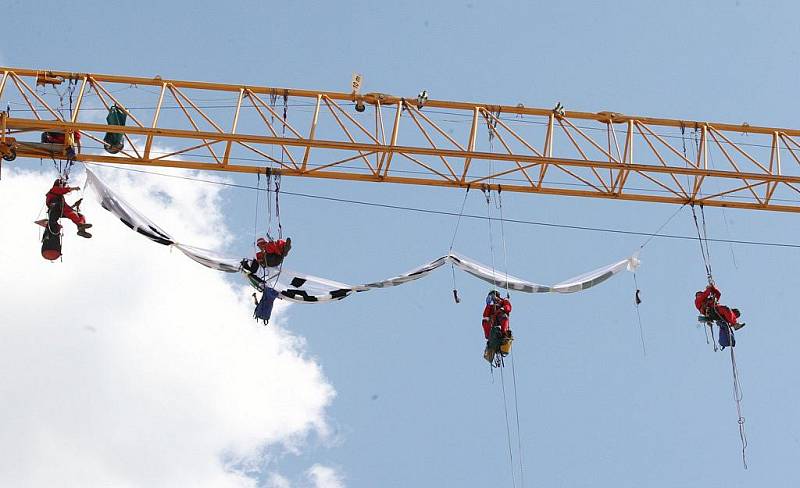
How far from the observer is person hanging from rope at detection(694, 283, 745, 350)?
2352cm

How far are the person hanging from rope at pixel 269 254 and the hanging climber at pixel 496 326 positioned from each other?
3.52 metres

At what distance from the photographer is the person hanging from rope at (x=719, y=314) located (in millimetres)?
23516

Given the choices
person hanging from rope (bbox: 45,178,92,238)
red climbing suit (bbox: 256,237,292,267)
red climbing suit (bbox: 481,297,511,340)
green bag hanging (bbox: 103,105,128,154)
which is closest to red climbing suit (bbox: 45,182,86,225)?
person hanging from rope (bbox: 45,178,92,238)

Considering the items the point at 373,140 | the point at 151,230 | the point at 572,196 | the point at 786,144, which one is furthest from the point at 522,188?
the point at 151,230

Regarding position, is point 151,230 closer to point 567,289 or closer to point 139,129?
point 139,129

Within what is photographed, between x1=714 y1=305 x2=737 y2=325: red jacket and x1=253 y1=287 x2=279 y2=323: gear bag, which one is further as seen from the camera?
x1=714 y1=305 x2=737 y2=325: red jacket

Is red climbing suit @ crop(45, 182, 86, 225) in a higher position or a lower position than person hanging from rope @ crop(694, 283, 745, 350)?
higher

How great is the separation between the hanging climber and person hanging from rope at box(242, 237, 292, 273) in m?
3.52

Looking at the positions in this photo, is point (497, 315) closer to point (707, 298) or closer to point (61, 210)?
point (707, 298)

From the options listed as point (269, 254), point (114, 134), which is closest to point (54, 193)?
point (114, 134)

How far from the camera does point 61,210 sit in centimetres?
2230

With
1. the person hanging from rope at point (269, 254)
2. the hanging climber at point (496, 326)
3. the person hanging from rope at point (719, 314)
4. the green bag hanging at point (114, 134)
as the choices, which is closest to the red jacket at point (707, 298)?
the person hanging from rope at point (719, 314)

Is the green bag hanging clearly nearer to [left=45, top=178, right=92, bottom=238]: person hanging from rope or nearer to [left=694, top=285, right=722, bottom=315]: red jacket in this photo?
[left=45, top=178, right=92, bottom=238]: person hanging from rope

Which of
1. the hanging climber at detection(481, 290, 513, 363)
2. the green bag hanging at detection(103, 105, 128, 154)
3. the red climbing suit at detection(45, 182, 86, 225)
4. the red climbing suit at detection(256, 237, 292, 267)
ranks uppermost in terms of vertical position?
the green bag hanging at detection(103, 105, 128, 154)
